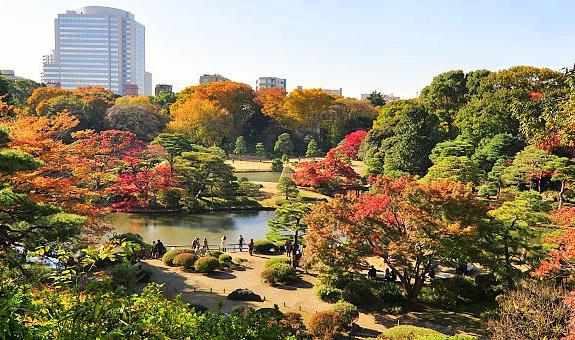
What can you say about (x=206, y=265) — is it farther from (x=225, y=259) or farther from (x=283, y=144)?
(x=283, y=144)

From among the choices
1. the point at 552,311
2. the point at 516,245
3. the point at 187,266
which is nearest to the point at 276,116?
the point at 187,266

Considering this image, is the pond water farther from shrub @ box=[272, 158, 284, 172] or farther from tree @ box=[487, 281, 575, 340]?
tree @ box=[487, 281, 575, 340]

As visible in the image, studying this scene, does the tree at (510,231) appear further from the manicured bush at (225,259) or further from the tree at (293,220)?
the manicured bush at (225,259)

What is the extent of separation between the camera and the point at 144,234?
24.8 m

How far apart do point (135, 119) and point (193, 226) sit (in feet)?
89.7

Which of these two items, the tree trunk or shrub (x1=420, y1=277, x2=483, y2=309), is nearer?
shrub (x1=420, y1=277, x2=483, y2=309)

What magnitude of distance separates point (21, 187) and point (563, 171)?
29.2m

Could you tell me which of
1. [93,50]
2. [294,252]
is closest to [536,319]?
[294,252]

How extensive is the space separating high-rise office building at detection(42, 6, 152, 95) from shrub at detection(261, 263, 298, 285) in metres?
124

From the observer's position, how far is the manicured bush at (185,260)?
18.2 metres

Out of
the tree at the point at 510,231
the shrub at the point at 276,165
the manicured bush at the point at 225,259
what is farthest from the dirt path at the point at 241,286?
the shrub at the point at 276,165

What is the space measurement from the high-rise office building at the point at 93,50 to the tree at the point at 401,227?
126 m

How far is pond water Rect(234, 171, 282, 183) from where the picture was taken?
4333 cm

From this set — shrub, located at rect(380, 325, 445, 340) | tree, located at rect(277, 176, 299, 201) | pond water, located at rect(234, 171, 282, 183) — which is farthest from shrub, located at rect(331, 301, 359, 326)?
pond water, located at rect(234, 171, 282, 183)
